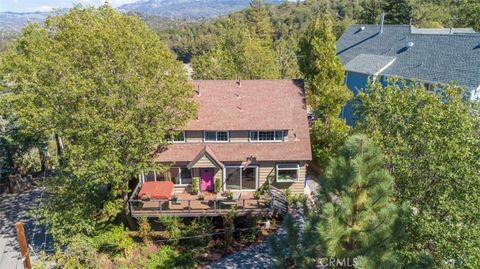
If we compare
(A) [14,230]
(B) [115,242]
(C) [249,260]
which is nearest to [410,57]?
(C) [249,260]

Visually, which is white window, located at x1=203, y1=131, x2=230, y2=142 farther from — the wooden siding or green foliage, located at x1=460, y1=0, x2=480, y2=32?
green foliage, located at x1=460, y1=0, x2=480, y2=32

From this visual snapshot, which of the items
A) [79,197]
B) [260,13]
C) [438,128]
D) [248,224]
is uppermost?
[260,13]

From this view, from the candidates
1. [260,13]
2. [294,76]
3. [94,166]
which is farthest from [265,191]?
[260,13]

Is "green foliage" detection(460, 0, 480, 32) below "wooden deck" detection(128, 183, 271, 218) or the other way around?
the other way around

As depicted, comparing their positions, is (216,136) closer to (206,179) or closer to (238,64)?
(206,179)

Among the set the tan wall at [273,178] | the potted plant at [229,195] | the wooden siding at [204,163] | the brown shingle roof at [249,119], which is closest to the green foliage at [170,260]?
the potted plant at [229,195]

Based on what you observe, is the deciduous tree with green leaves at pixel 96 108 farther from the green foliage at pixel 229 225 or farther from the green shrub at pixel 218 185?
the green foliage at pixel 229 225

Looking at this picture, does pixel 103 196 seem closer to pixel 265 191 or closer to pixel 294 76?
pixel 265 191

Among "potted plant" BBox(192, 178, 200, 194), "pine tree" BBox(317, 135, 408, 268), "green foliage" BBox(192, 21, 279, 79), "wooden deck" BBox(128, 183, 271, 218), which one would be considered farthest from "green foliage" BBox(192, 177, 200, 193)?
"green foliage" BBox(192, 21, 279, 79)
